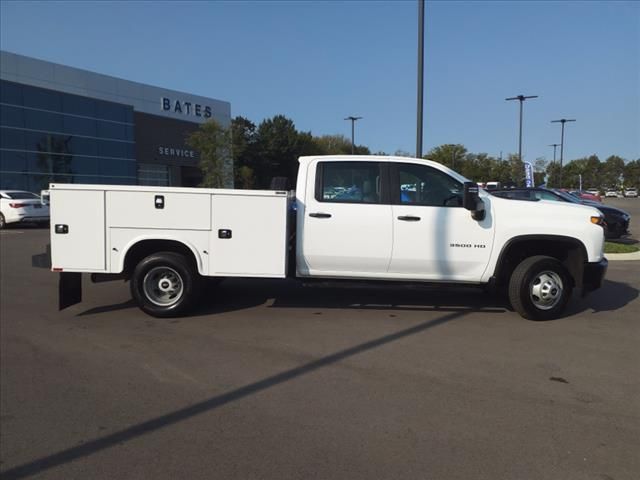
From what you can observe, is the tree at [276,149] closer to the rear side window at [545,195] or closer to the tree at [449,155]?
the tree at [449,155]

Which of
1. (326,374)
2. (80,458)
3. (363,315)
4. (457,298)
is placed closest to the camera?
(80,458)

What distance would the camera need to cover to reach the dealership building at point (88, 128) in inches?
1399

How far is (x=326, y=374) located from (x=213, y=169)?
A: 40.7 metres

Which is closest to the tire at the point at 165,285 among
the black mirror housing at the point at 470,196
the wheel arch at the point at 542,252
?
the black mirror housing at the point at 470,196

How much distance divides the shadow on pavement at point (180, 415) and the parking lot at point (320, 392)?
0.05ft

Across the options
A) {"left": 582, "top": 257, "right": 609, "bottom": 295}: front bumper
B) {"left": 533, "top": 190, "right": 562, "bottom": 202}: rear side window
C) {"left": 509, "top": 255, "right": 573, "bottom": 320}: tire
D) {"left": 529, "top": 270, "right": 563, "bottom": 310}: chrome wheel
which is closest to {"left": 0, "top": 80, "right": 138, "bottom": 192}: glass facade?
{"left": 533, "top": 190, "right": 562, "bottom": 202}: rear side window

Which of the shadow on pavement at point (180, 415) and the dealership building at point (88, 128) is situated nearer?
the shadow on pavement at point (180, 415)

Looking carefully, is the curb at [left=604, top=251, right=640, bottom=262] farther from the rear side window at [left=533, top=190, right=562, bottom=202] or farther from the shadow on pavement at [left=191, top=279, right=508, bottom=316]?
the shadow on pavement at [left=191, top=279, right=508, bottom=316]

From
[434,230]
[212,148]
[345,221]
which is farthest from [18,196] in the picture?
[212,148]

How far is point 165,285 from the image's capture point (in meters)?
6.56

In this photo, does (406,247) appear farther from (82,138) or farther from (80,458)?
(82,138)

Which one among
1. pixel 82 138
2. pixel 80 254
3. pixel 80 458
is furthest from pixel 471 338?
pixel 82 138

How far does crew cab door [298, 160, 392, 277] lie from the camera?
6.39 meters

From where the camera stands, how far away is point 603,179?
10406 centimetres
